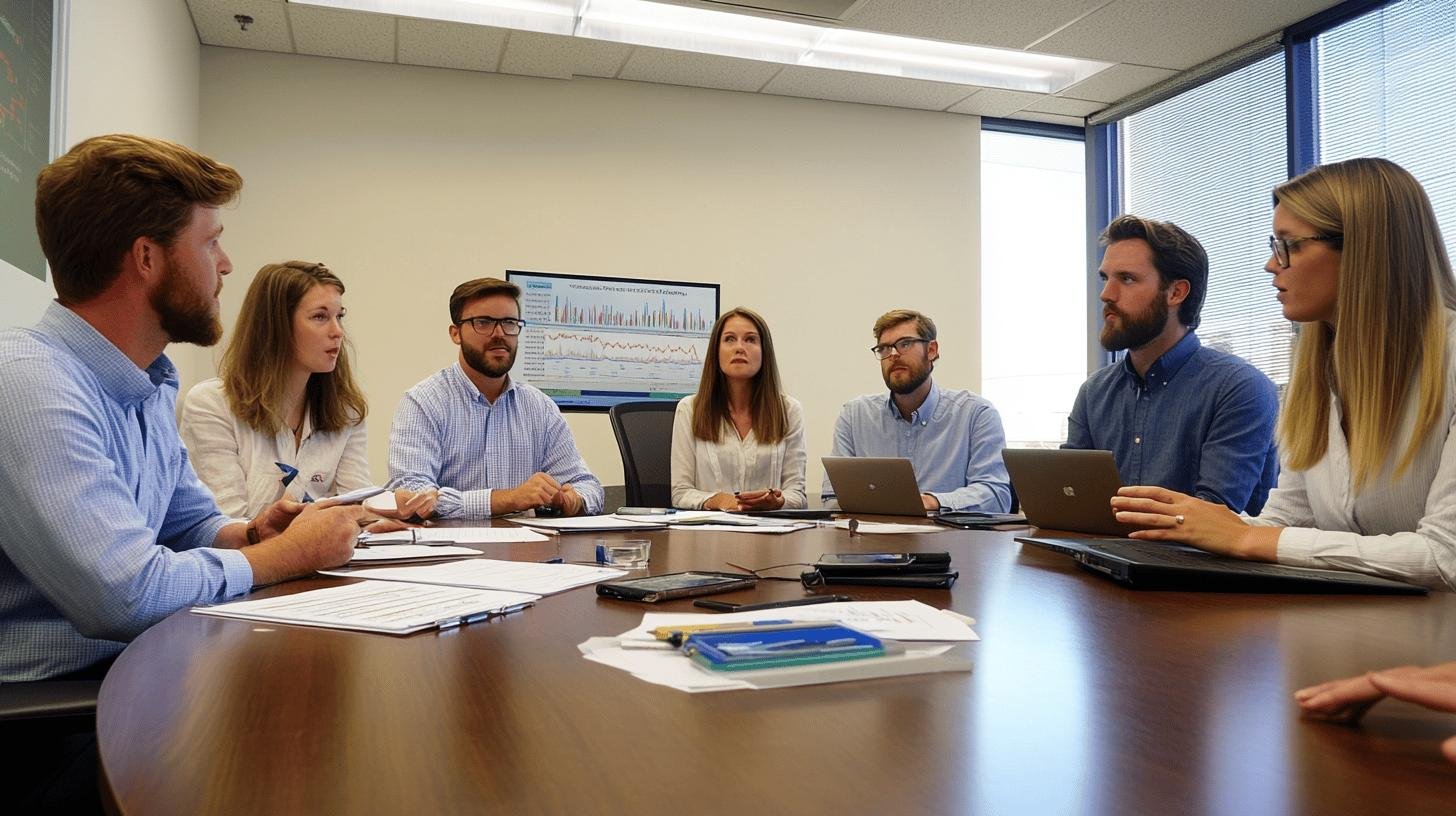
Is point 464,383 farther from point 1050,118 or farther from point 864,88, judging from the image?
point 1050,118

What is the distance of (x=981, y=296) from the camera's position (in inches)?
223

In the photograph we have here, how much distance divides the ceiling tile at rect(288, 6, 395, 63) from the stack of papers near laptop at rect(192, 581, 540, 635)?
3.64 m

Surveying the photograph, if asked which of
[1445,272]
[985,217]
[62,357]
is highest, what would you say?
[985,217]

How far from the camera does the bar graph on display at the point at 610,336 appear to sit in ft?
15.9

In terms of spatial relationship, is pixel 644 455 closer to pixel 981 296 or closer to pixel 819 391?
pixel 819 391

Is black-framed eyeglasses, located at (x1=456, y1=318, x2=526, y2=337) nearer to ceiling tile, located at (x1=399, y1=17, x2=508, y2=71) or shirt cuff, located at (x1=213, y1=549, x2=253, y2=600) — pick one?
ceiling tile, located at (x1=399, y1=17, x2=508, y2=71)

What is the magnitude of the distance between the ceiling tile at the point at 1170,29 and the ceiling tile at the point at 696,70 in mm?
1388

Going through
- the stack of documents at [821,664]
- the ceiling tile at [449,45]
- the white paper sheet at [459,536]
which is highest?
the ceiling tile at [449,45]

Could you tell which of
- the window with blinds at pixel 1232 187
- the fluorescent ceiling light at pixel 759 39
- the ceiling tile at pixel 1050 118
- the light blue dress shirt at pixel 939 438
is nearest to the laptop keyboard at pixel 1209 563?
the light blue dress shirt at pixel 939 438

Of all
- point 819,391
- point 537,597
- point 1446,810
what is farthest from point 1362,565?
point 819,391

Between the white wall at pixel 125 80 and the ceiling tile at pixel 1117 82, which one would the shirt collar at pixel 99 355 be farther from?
the ceiling tile at pixel 1117 82

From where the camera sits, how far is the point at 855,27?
4.39m

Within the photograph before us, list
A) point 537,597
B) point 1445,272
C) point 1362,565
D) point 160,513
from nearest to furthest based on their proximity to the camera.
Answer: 1. point 537,597
2. point 1362,565
3. point 160,513
4. point 1445,272

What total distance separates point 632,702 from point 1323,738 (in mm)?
461
